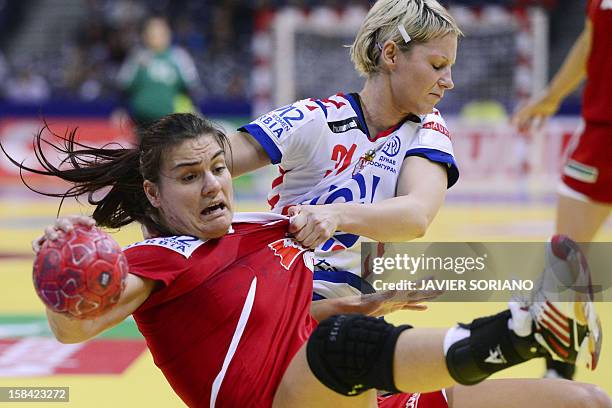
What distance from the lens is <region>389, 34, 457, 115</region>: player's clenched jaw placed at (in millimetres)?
3154

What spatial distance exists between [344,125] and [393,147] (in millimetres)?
192

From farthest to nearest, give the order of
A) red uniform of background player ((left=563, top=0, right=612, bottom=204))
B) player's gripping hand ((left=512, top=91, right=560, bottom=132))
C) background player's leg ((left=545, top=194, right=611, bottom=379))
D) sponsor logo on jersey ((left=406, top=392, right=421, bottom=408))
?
player's gripping hand ((left=512, top=91, right=560, bottom=132)), red uniform of background player ((left=563, top=0, right=612, bottom=204)), background player's leg ((left=545, top=194, right=611, bottom=379)), sponsor logo on jersey ((left=406, top=392, right=421, bottom=408))

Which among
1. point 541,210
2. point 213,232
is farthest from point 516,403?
point 541,210

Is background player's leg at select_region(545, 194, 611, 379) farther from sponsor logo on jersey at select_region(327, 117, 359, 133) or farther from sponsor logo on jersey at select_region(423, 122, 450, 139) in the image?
sponsor logo on jersey at select_region(327, 117, 359, 133)

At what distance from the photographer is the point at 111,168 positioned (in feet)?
9.13

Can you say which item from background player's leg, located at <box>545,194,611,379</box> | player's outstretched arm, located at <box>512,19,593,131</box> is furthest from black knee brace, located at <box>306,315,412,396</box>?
player's outstretched arm, located at <box>512,19,593,131</box>

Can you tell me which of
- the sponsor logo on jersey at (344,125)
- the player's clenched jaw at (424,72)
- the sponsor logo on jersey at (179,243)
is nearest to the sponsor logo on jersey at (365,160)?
the sponsor logo on jersey at (344,125)

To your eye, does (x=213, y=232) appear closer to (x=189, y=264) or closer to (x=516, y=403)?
(x=189, y=264)

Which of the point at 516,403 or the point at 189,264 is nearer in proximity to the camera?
the point at 189,264

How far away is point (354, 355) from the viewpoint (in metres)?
2.26

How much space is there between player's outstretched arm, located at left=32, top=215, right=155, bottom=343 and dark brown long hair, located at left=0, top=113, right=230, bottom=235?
0.32 m

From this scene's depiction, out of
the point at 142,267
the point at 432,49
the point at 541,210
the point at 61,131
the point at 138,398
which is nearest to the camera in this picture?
the point at 142,267

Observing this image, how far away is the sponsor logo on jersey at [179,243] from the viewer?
2.54 meters

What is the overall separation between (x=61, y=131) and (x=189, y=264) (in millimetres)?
11941
